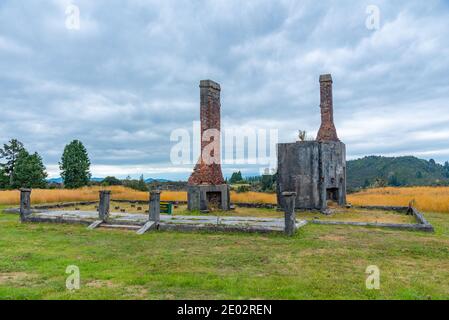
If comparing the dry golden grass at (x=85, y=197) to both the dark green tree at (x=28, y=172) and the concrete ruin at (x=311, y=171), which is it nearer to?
the concrete ruin at (x=311, y=171)

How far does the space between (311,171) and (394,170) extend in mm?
64293

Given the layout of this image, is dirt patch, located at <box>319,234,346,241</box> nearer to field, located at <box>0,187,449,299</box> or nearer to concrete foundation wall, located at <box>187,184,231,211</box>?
field, located at <box>0,187,449,299</box>

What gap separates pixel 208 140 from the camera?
1722cm

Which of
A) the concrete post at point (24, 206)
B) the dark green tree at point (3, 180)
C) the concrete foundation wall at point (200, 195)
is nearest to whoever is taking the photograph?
the concrete post at point (24, 206)

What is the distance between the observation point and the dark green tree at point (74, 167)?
41.2 metres

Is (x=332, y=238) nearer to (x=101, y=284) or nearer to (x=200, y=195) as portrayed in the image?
(x=101, y=284)

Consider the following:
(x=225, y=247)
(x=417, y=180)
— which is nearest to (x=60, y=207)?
(x=225, y=247)

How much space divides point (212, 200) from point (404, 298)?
511 inches

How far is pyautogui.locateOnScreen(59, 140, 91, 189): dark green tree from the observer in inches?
1620

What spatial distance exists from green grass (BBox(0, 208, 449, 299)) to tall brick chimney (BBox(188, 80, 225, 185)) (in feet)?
20.7

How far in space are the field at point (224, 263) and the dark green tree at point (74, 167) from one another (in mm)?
31500

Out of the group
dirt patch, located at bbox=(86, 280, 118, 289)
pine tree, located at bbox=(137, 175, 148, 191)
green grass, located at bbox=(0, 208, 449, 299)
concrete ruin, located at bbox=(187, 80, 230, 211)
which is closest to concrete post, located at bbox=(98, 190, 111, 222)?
green grass, located at bbox=(0, 208, 449, 299)

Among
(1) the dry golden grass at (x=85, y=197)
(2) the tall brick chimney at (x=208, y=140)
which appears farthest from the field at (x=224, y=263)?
(1) the dry golden grass at (x=85, y=197)
